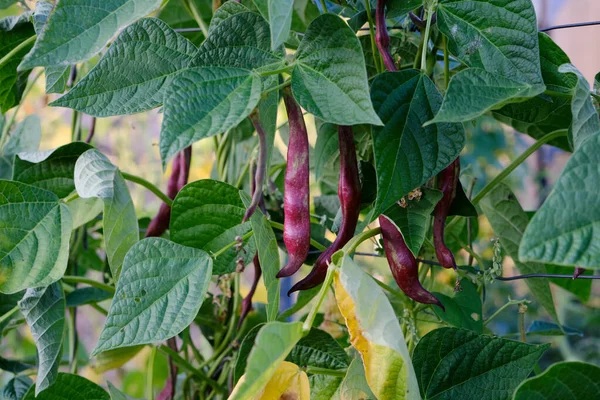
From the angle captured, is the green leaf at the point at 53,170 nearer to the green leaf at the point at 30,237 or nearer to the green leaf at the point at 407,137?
the green leaf at the point at 30,237

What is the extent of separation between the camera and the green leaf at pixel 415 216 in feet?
1.44

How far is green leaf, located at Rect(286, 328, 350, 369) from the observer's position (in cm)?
53

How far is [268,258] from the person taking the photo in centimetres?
44

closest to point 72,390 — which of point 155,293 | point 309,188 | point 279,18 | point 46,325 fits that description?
point 46,325

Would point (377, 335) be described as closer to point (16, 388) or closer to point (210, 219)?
point (210, 219)

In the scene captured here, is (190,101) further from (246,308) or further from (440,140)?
(246,308)

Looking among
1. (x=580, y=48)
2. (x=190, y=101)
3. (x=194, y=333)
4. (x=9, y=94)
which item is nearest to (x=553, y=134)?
(x=190, y=101)

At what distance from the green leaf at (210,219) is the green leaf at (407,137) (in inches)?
5.8

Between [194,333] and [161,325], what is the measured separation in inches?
90.2

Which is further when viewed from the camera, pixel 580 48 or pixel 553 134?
pixel 580 48

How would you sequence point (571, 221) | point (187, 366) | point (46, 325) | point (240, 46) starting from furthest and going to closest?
point (187, 366) < point (46, 325) < point (240, 46) < point (571, 221)

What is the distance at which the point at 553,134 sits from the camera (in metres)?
0.52

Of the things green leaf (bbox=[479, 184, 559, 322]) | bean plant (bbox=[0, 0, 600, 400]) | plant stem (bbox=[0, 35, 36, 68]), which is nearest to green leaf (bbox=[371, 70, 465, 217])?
bean plant (bbox=[0, 0, 600, 400])

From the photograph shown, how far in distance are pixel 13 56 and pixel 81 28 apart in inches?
10.5
